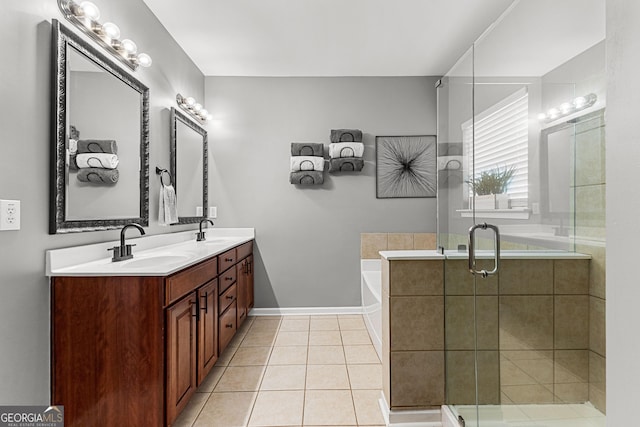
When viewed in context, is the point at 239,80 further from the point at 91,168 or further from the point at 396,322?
the point at 396,322

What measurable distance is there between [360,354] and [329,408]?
2.76ft

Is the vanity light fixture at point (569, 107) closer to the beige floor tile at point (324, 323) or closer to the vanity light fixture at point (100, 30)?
the vanity light fixture at point (100, 30)

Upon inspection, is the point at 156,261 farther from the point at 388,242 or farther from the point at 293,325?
the point at 388,242

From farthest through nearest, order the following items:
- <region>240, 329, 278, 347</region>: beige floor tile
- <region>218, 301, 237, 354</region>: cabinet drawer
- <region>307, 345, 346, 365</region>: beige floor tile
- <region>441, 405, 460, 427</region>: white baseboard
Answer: <region>240, 329, 278, 347</region>: beige floor tile → <region>307, 345, 346, 365</region>: beige floor tile → <region>218, 301, 237, 354</region>: cabinet drawer → <region>441, 405, 460, 427</region>: white baseboard

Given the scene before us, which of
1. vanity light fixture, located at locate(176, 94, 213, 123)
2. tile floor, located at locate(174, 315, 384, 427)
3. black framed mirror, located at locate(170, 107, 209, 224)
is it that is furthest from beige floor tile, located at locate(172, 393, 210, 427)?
vanity light fixture, located at locate(176, 94, 213, 123)

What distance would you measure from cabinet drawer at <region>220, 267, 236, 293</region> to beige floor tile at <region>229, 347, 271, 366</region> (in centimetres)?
55

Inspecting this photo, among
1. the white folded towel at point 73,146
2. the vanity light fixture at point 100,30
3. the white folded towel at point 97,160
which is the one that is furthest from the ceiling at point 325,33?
the white folded towel at point 73,146

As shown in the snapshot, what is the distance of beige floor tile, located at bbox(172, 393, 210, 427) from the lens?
6.64 ft

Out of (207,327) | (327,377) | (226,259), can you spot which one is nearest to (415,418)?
(327,377)

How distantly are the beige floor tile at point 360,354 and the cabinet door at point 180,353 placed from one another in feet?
4.01

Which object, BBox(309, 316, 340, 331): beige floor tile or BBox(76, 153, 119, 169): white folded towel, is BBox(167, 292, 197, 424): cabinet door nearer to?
BBox(76, 153, 119, 169): white folded towel

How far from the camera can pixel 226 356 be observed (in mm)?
2914

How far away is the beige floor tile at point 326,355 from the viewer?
278cm

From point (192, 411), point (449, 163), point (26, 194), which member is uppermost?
point (449, 163)
